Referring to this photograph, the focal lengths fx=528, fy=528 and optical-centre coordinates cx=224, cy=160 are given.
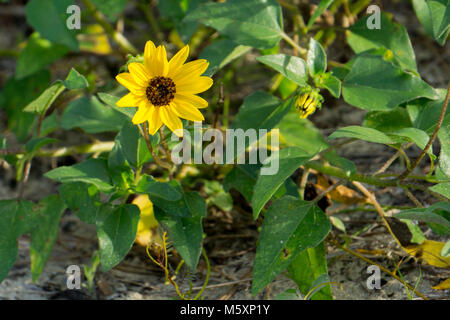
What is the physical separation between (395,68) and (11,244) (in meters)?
0.94

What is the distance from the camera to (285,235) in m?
1.05

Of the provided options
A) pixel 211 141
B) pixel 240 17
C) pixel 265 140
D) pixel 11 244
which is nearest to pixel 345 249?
pixel 265 140

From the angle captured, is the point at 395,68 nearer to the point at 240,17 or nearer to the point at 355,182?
the point at 355,182

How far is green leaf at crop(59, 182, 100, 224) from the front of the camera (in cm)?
117

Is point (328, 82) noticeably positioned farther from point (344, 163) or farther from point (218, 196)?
point (218, 196)

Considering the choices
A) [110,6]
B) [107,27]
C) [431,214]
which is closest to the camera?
[431,214]

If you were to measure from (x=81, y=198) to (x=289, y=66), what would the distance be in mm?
546

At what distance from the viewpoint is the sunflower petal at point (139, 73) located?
3.22 feet

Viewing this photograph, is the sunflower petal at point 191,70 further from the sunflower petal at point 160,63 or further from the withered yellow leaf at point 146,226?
the withered yellow leaf at point 146,226

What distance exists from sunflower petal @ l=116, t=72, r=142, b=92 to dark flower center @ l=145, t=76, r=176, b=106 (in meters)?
0.02

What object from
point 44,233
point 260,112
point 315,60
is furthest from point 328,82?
point 44,233

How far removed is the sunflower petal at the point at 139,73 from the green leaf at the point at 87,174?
223 mm

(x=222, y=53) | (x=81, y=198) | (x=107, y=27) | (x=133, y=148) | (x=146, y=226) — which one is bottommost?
(x=146, y=226)

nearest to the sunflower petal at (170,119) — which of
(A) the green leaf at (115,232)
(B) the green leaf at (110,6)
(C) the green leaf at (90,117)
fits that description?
(A) the green leaf at (115,232)
